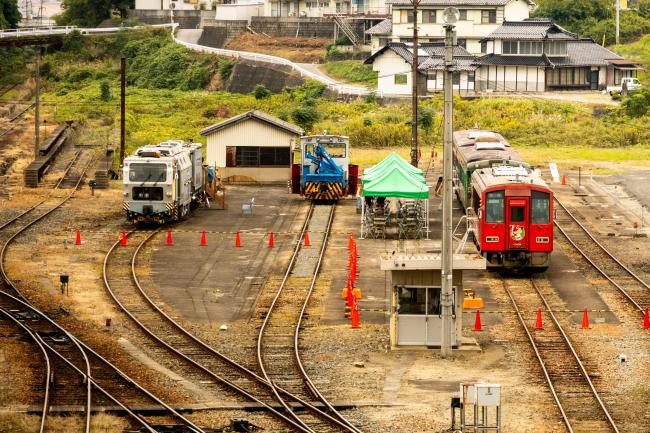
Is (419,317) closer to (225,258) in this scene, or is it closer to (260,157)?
(225,258)

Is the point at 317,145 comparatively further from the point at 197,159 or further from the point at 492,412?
the point at 492,412

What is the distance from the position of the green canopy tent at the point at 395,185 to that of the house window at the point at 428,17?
52.2 m

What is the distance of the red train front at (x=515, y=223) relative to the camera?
35906 mm

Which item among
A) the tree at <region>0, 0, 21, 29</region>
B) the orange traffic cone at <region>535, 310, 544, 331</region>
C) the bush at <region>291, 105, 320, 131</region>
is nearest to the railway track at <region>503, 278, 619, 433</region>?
the orange traffic cone at <region>535, 310, 544, 331</region>

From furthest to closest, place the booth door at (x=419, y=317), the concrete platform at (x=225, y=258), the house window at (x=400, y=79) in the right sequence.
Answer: the house window at (x=400, y=79) < the concrete platform at (x=225, y=258) < the booth door at (x=419, y=317)

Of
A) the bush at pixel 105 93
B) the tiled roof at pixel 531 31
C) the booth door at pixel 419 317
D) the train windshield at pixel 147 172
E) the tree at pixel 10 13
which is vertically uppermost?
the tree at pixel 10 13

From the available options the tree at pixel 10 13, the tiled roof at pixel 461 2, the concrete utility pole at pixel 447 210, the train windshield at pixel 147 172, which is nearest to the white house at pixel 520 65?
the tiled roof at pixel 461 2

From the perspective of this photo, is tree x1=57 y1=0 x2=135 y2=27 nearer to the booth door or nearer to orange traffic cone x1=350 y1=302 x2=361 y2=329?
orange traffic cone x1=350 y1=302 x2=361 y2=329

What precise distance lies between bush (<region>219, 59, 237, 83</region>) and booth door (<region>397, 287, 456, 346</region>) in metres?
71.1

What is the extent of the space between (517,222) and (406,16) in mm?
63605

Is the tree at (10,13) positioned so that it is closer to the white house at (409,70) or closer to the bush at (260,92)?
the bush at (260,92)

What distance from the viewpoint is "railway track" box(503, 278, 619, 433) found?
893 inches

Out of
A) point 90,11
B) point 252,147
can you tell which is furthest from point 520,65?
point 90,11

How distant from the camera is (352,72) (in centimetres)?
9744
